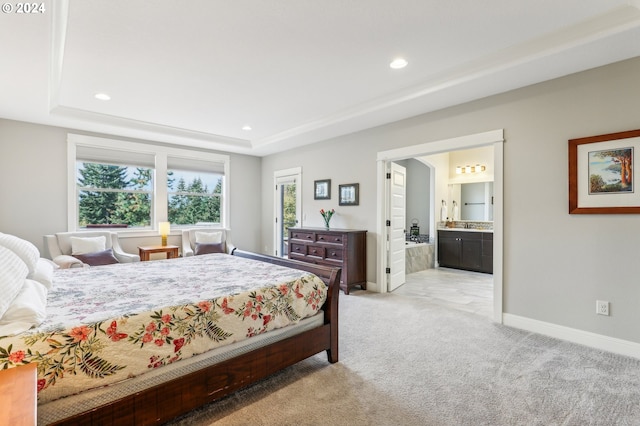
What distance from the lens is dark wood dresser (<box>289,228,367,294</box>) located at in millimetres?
4492

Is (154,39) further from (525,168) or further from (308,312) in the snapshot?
(525,168)

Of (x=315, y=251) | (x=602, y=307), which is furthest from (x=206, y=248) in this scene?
(x=602, y=307)

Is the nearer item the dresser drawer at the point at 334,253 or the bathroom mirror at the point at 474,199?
the dresser drawer at the point at 334,253

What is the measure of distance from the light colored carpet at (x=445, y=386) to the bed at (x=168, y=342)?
16cm

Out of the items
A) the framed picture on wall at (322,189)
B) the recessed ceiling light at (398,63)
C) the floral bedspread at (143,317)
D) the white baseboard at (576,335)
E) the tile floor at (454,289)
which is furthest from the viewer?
the framed picture on wall at (322,189)

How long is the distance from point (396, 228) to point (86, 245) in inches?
178

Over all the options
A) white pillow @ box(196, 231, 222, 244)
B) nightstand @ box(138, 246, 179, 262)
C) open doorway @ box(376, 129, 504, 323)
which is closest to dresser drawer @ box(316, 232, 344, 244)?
open doorway @ box(376, 129, 504, 323)

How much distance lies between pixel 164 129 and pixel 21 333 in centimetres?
440

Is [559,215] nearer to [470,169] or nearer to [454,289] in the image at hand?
[454,289]

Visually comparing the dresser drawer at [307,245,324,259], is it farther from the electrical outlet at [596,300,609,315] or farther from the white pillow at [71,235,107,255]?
the electrical outlet at [596,300,609,315]

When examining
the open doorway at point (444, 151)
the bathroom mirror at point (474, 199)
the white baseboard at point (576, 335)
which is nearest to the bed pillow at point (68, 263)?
the open doorway at point (444, 151)

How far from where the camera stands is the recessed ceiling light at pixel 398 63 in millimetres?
2892

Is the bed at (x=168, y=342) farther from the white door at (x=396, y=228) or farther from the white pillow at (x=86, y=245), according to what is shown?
the white door at (x=396, y=228)

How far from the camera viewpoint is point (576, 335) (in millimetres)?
2836
